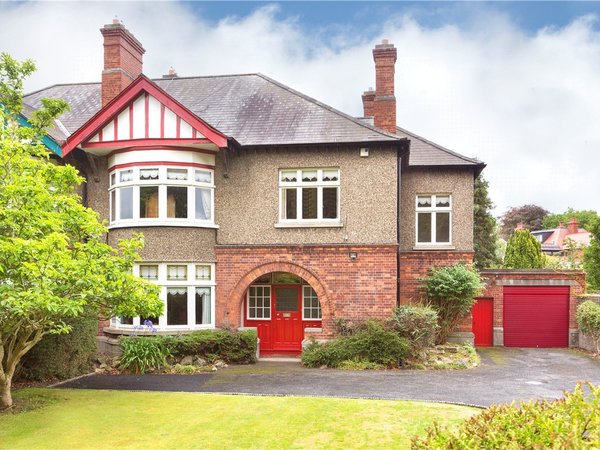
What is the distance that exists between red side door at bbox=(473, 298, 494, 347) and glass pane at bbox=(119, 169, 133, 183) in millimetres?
13119

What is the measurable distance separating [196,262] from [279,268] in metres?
2.48

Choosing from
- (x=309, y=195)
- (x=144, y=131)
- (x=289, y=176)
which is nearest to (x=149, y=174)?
(x=144, y=131)

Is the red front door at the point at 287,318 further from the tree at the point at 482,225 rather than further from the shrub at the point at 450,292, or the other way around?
the tree at the point at 482,225

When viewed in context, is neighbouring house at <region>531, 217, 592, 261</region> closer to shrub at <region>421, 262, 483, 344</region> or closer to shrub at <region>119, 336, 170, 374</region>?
shrub at <region>421, 262, 483, 344</region>

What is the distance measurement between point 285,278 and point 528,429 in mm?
13569

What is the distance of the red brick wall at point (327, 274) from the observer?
15922mm

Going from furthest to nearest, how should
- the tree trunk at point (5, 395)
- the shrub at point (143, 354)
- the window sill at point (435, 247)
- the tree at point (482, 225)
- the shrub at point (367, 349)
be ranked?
the tree at point (482, 225) → the window sill at point (435, 247) → the shrub at point (367, 349) → the shrub at point (143, 354) → the tree trunk at point (5, 395)

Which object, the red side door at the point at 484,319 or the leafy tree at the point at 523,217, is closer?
the red side door at the point at 484,319

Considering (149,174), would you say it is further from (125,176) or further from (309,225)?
(309,225)

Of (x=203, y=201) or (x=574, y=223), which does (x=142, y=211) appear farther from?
(x=574, y=223)

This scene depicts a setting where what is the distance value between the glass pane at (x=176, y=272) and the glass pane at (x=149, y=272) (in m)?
0.38

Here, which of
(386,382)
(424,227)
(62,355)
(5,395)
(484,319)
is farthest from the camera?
(484,319)

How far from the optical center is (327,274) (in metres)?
16.1

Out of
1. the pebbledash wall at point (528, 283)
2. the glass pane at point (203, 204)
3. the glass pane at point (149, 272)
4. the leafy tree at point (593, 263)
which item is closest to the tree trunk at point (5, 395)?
the glass pane at point (149, 272)
